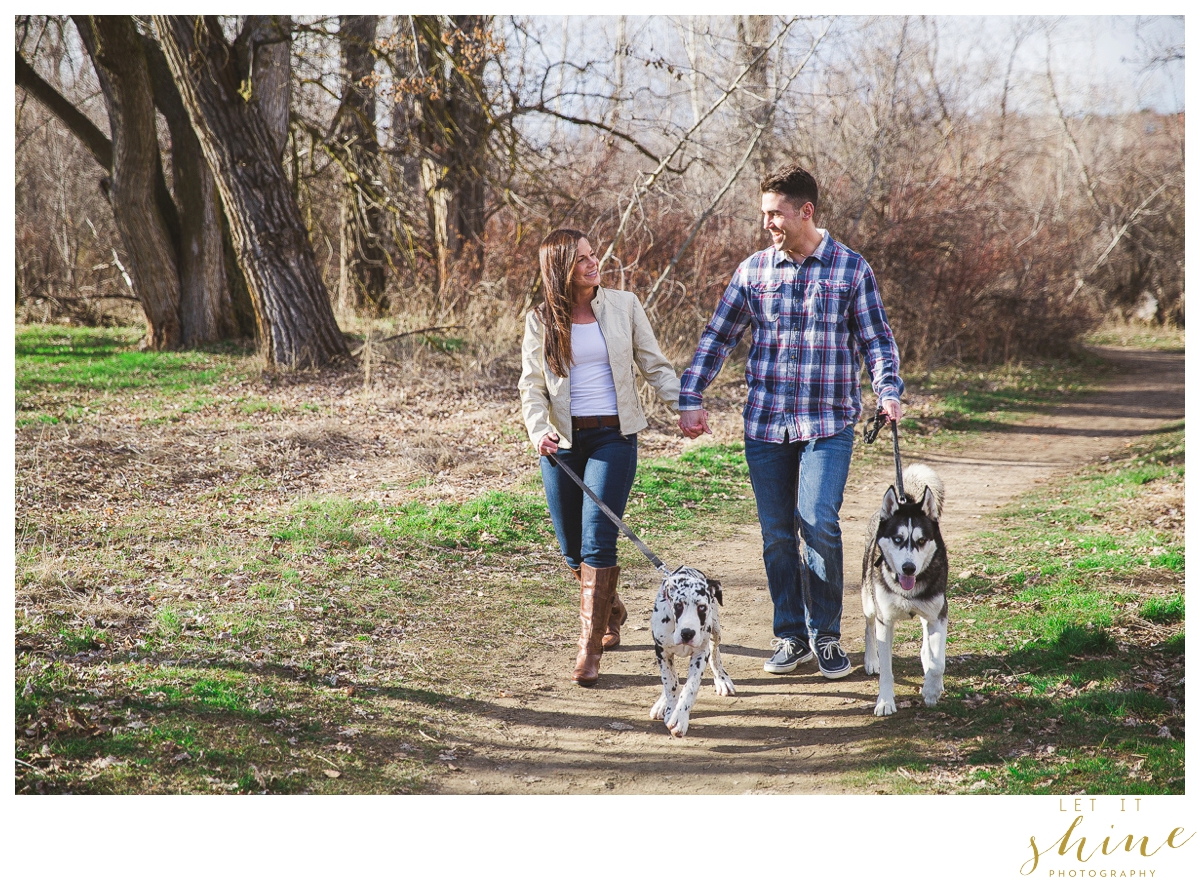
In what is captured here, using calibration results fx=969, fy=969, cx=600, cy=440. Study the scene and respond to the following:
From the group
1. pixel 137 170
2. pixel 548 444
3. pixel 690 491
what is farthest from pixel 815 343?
pixel 137 170

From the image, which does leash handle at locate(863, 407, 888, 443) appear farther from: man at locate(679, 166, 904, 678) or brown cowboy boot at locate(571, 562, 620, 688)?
brown cowboy boot at locate(571, 562, 620, 688)

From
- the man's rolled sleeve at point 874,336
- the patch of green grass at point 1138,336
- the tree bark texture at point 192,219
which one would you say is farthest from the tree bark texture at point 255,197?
the patch of green grass at point 1138,336

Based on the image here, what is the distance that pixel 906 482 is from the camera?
4691 mm

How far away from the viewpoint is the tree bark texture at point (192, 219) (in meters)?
15.4

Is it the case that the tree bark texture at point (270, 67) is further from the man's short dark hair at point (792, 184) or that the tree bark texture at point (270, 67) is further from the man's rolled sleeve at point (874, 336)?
the man's rolled sleeve at point (874, 336)

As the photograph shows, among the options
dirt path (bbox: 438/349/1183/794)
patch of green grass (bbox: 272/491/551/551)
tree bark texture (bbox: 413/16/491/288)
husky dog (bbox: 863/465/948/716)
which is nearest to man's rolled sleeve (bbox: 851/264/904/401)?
husky dog (bbox: 863/465/948/716)

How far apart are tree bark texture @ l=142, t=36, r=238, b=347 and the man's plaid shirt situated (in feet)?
42.9

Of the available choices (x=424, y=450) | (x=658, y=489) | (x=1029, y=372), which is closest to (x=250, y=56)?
(x=424, y=450)

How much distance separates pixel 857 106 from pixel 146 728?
48.2 ft

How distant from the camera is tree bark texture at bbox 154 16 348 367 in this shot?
1245 cm

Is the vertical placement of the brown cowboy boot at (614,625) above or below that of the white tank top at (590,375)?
below

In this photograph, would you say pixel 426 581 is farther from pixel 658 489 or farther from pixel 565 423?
pixel 658 489

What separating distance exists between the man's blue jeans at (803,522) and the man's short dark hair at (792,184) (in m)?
1.12

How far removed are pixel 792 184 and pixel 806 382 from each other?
937 mm
